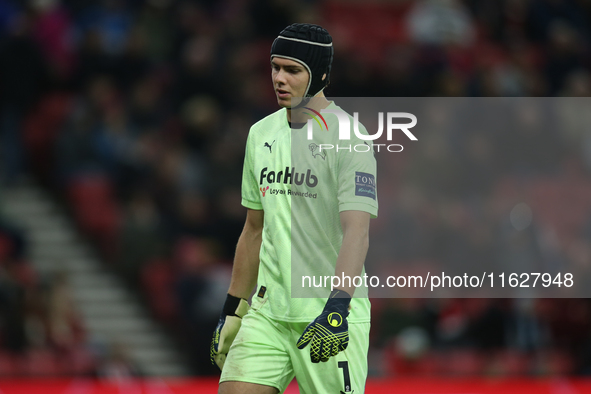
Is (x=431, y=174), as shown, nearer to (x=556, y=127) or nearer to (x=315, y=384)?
(x=556, y=127)

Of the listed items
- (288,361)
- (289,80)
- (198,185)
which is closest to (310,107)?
(289,80)

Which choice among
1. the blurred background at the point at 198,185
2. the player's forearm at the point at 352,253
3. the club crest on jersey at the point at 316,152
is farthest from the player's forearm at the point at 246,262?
the blurred background at the point at 198,185

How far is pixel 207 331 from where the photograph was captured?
365 inches

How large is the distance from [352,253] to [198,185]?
634 centimetres

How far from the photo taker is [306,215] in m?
4.19

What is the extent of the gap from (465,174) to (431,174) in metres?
0.42

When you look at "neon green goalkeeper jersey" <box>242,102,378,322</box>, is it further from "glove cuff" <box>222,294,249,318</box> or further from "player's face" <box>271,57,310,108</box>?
"glove cuff" <box>222,294,249,318</box>

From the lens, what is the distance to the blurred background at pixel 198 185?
885 centimetres

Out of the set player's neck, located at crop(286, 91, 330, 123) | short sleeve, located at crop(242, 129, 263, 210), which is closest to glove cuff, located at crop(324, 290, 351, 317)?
short sleeve, located at crop(242, 129, 263, 210)

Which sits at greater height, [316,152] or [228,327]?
[316,152]

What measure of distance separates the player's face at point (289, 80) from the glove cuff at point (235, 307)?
3.43 feet

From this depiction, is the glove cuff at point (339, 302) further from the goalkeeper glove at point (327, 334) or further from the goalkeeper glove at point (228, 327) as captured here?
the goalkeeper glove at point (228, 327)

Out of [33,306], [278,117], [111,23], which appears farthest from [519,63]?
[278,117]

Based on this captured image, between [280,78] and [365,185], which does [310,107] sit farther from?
[365,185]
